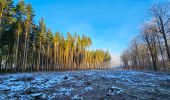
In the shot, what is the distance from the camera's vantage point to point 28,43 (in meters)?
37.3

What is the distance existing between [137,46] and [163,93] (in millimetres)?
49380

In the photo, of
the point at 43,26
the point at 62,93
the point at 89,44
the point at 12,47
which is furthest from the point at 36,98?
the point at 89,44

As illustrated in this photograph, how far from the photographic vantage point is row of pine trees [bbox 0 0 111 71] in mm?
31283

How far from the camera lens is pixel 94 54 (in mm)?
99688

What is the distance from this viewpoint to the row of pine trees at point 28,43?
3128cm

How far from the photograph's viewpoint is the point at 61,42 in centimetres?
5928

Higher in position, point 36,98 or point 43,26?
point 43,26

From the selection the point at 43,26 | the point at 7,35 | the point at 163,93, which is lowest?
the point at 163,93

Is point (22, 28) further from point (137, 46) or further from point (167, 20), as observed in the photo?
point (137, 46)

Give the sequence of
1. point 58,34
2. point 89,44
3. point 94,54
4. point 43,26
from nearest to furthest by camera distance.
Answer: point 43,26 < point 58,34 < point 89,44 < point 94,54

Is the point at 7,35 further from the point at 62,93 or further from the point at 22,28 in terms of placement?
the point at 62,93

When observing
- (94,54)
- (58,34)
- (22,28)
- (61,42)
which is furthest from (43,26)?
(94,54)

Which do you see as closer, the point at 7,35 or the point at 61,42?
the point at 7,35

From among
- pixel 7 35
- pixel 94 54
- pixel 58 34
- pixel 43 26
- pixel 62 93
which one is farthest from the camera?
pixel 94 54
